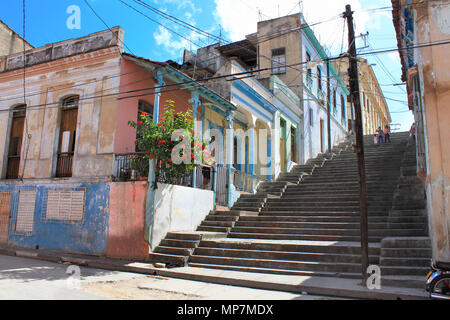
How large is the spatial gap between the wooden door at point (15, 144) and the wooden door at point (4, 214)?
81 cm

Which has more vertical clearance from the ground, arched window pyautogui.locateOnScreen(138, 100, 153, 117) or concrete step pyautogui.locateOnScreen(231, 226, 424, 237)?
arched window pyautogui.locateOnScreen(138, 100, 153, 117)

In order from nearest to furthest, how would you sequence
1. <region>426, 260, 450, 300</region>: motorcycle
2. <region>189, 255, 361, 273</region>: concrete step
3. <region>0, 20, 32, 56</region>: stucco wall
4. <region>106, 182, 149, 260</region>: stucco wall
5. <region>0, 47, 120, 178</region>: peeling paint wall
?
<region>426, 260, 450, 300</region>: motorcycle, <region>189, 255, 361, 273</region>: concrete step, <region>106, 182, 149, 260</region>: stucco wall, <region>0, 47, 120, 178</region>: peeling paint wall, <region>0, 20, 32, 56</region>: stucco wall

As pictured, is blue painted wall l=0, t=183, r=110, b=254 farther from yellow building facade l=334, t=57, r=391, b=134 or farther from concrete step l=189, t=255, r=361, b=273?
yellow building facade l=334, t=57, r=391, b=134

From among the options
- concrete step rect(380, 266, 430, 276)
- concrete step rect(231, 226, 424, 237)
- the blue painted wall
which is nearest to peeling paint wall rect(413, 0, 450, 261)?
concrete step rect(380, 266, 430, 276)

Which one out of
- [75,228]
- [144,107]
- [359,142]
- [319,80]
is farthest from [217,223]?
[319,80]

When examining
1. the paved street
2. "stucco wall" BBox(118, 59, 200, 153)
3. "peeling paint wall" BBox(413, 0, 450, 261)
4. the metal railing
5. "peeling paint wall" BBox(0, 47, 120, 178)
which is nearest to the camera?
the paved street

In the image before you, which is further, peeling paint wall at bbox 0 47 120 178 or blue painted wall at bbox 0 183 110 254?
peeling paint wall at bbox 0 47 120 178

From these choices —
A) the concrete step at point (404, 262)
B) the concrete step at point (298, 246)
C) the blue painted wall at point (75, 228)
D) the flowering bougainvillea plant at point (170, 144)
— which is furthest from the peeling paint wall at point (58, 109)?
the concrete step at point (404, 262)

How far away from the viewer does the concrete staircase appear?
7.75 meters

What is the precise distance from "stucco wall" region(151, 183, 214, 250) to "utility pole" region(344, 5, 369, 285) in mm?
5159

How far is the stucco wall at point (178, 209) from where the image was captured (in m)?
9.59

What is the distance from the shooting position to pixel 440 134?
22.9 feet
